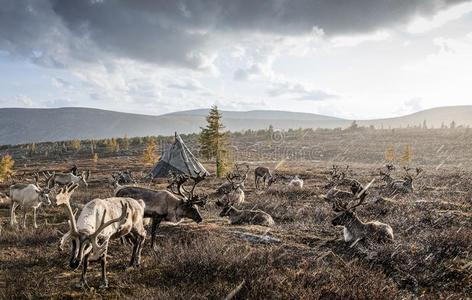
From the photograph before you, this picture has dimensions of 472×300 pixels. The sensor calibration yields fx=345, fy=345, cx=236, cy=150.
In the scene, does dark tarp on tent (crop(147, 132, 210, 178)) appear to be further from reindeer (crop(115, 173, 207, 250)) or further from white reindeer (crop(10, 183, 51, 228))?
reindeer (crop(115, 173, 207, 250))

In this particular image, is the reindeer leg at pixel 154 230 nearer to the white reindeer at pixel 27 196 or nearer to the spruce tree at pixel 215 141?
the white reindeer at pixel 27 196

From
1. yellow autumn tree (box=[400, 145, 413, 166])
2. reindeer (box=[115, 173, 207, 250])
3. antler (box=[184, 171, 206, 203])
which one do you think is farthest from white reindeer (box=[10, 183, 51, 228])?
yellow autumn tree (box=[400, 145, 413, 166])

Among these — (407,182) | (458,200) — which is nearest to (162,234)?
(458,200)

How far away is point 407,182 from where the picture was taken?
23.7 m

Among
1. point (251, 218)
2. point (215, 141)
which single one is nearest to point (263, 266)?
point (251, 218)

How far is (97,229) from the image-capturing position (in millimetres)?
6168

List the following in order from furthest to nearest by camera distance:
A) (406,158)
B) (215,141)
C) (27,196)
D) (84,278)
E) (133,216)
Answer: (406,158) < (215,141) < (27,196) < (133,216) < (84,278)

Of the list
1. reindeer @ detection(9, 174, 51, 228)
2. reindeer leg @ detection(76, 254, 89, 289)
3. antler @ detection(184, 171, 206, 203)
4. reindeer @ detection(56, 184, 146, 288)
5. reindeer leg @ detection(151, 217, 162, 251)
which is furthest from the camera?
reindeer @ detection(9, 174, 51, 228)

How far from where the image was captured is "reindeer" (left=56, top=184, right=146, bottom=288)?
19.4ft

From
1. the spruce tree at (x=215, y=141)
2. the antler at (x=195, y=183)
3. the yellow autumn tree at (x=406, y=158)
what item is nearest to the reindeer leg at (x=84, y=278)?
the antler at (x=195, y=183)

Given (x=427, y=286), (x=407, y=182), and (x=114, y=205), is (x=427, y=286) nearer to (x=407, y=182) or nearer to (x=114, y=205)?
(x=114, y=205)

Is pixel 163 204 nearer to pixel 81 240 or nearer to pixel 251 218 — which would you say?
pixel 251 218

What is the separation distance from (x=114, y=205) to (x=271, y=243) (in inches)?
177

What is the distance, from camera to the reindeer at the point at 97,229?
590 centimetres
